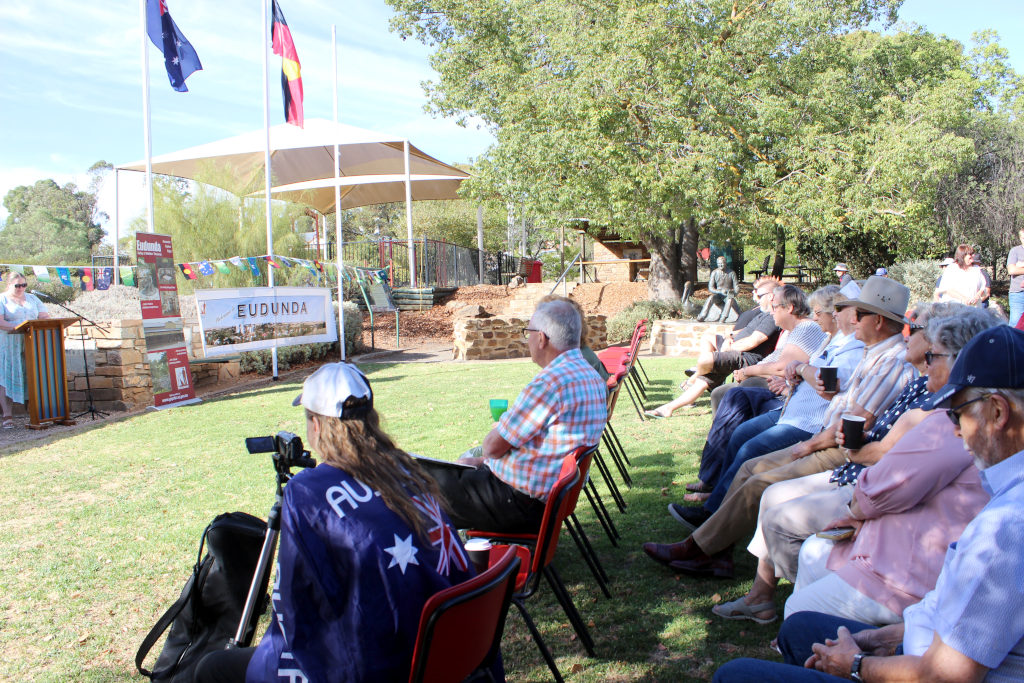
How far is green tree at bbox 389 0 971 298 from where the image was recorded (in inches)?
599

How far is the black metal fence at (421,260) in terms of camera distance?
846 inches

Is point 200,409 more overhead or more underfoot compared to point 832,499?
more underfoot

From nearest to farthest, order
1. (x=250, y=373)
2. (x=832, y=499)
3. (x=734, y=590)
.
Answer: (x=832, y=499), (x=734, y=590), (x=250, y=373)

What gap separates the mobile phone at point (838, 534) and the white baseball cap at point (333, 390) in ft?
5.55

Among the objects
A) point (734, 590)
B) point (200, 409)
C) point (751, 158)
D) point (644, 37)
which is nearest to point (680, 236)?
point (751, 158)

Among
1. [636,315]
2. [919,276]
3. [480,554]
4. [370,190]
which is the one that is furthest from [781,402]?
[370,190]

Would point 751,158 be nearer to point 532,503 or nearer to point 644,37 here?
point 644,37

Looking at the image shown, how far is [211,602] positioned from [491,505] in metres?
1.17

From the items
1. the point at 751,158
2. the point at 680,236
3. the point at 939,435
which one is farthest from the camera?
the point at 680,236

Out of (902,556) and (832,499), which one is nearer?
(902,556)

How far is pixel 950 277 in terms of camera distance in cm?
1064

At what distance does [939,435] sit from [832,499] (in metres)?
0.70

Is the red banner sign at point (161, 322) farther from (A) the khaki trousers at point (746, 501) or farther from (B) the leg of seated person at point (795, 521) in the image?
(B) the leg of seated person at point (795, 521)

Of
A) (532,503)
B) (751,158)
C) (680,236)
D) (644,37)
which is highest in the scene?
(644,37)
